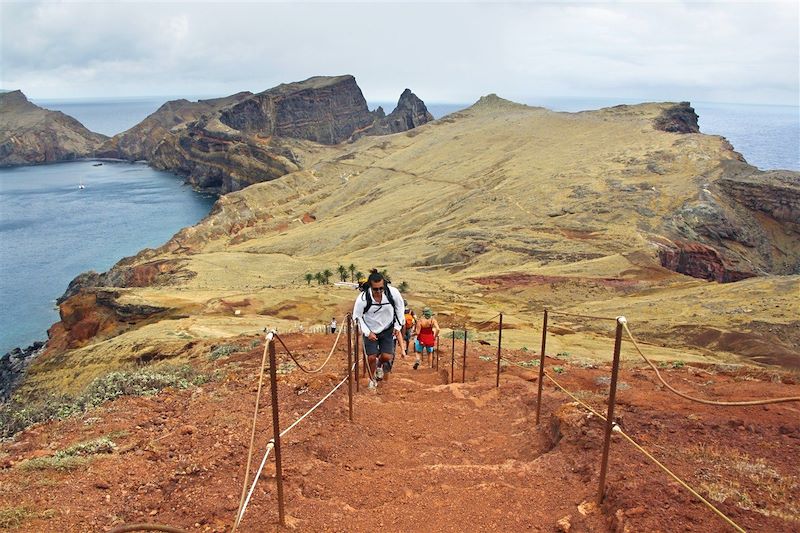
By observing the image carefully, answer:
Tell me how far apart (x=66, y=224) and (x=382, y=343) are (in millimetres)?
104803

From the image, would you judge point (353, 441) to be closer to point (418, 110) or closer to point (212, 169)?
point (212, 169)

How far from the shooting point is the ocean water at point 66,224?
188 ft

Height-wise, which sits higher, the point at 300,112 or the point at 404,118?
the point at 300,112

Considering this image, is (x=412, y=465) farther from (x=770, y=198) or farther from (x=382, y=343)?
(x=770, y=198)

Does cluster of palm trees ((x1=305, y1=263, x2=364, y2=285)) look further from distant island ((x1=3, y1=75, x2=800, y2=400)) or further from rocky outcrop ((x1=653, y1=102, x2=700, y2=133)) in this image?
rocky outcrop ((x1=653, y1=102, x2=700, y2=133))

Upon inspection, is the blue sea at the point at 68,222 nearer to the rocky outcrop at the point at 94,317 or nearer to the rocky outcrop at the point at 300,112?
the rocky outcrop at the point at 94,317

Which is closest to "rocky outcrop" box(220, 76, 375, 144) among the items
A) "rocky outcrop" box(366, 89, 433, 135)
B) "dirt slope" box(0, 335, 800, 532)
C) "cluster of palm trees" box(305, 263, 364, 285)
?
"rocky outcrop" box(366, 89, 433, 135)

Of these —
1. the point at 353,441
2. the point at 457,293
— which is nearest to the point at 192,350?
the point at 353,441

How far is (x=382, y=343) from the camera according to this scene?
1010cm

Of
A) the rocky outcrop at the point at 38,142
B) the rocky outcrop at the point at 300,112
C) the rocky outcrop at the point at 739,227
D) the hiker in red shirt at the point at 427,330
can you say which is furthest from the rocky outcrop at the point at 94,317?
the rocky outcrop at the point at 38,142

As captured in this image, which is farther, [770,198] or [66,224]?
[66,224]

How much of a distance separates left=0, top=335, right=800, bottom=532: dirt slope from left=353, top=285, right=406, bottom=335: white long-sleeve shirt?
128cm

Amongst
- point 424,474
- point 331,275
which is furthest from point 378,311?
point 331,275

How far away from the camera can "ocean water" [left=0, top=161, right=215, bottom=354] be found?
57406 millimetres
